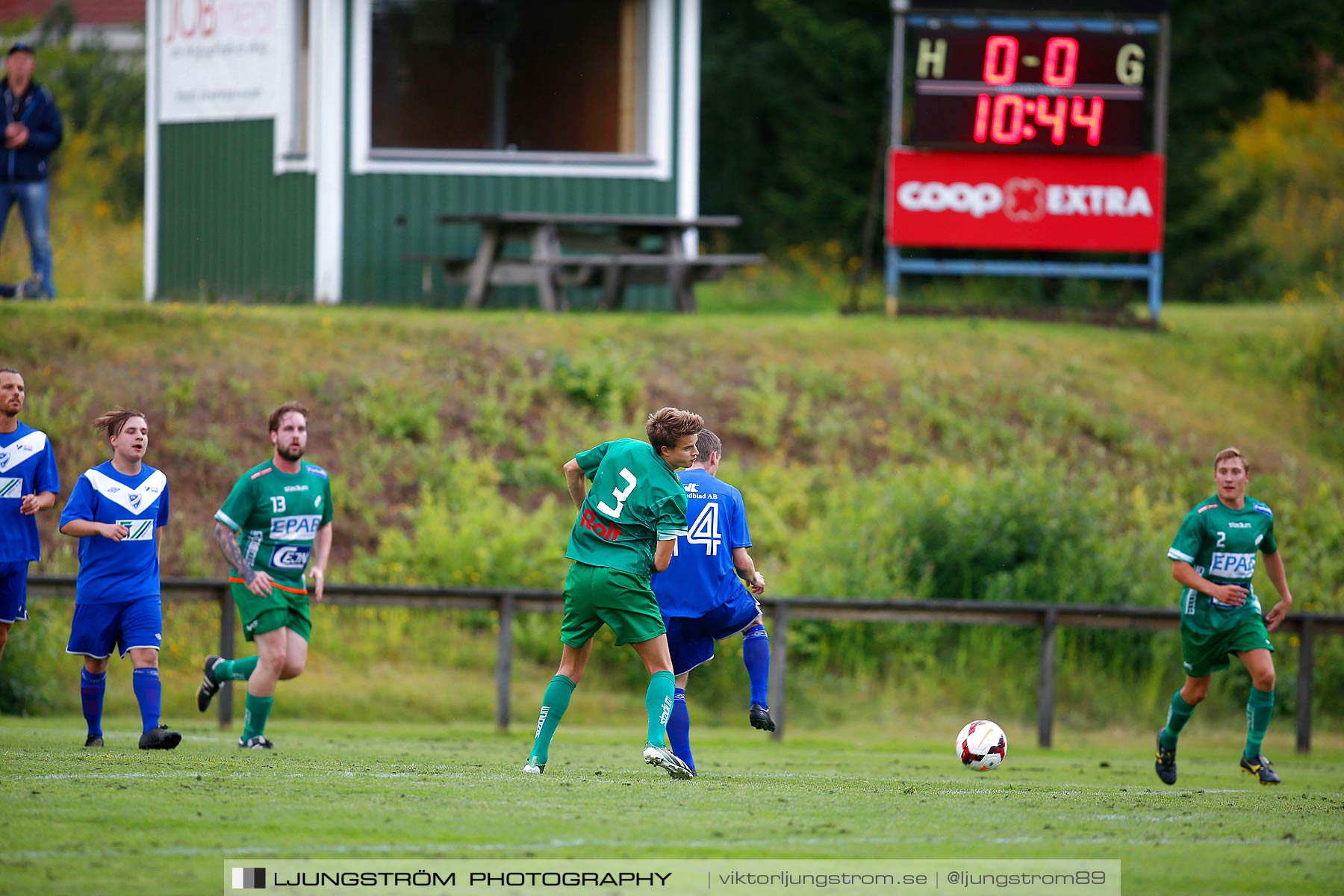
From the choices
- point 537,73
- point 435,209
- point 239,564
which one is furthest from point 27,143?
point 239,564

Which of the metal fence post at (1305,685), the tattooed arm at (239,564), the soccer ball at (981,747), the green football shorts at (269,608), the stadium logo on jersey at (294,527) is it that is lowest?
the metal fence post at (1305,685)

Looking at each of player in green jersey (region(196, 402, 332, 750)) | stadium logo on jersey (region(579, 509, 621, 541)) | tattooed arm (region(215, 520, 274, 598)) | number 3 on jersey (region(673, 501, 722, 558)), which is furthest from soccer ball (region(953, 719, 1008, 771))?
tattooed arm (region(215, 520, 274, 598))

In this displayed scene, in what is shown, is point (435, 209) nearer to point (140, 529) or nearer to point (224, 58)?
point (224, 58)

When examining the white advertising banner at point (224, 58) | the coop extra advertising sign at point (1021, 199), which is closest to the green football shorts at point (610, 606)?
the coop extra advertising sign at point (1021, 199)

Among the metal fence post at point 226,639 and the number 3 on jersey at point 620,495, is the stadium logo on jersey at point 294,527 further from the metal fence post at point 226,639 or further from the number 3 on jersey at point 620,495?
the metal fence post at point 226,639

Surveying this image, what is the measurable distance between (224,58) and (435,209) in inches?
141

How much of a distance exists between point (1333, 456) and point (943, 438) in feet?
16.2

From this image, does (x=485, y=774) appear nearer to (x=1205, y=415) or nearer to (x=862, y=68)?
(x=1205, y=415)

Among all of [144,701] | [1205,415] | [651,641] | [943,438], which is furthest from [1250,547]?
[1205,415]

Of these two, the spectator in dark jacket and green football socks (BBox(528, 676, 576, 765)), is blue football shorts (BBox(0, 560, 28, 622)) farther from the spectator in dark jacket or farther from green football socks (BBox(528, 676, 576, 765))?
the spectator in dark jacket

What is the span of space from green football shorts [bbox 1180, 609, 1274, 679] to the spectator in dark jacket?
498 inches

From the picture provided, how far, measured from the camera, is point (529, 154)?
824 inches

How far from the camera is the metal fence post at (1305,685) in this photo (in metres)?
14.2

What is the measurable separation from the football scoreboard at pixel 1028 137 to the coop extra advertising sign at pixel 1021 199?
0.01 metres
